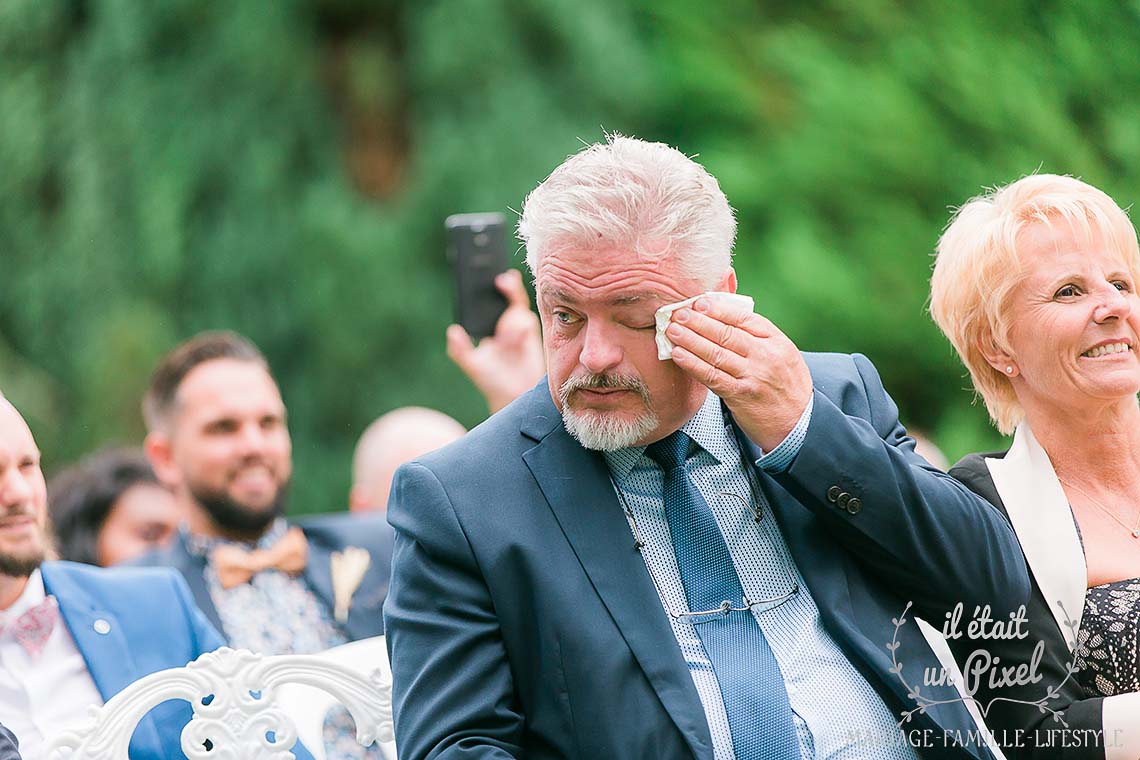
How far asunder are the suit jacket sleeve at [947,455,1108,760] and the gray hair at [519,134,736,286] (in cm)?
84

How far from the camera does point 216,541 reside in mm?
5242

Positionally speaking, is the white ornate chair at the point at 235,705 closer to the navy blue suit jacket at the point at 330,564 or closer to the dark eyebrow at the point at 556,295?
the dark eyebrow at the point at 556,295

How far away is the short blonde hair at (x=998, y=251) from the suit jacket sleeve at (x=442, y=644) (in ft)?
4.32

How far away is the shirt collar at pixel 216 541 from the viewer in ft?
17.1

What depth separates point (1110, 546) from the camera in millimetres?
3336

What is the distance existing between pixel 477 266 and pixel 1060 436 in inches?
79.6

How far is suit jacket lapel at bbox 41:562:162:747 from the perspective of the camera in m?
3.60

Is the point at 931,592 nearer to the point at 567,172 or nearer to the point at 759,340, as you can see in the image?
the point at 759,340

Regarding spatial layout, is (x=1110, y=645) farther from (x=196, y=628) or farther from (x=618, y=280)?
(x=196, y=628)

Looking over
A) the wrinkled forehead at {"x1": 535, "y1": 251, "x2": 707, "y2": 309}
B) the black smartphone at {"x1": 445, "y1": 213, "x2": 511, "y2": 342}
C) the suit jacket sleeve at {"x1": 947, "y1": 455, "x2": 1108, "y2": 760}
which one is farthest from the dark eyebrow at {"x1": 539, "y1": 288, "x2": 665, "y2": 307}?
the black smartphone at {"x1": 445, "y1": 213, "x2": 511, "y2": 342}

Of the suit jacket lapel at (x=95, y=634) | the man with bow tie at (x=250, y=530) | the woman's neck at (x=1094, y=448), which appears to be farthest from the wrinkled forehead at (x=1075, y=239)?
the man with bow tie at (x=250, y=530)

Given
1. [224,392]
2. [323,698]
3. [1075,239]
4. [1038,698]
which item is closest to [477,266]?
[224,392]

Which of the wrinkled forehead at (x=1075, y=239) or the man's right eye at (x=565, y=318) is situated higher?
the wrinkled forehead at (x=1075, y=239)

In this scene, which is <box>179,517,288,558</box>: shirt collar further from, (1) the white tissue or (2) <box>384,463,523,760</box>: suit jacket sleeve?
(1) the white tissue
